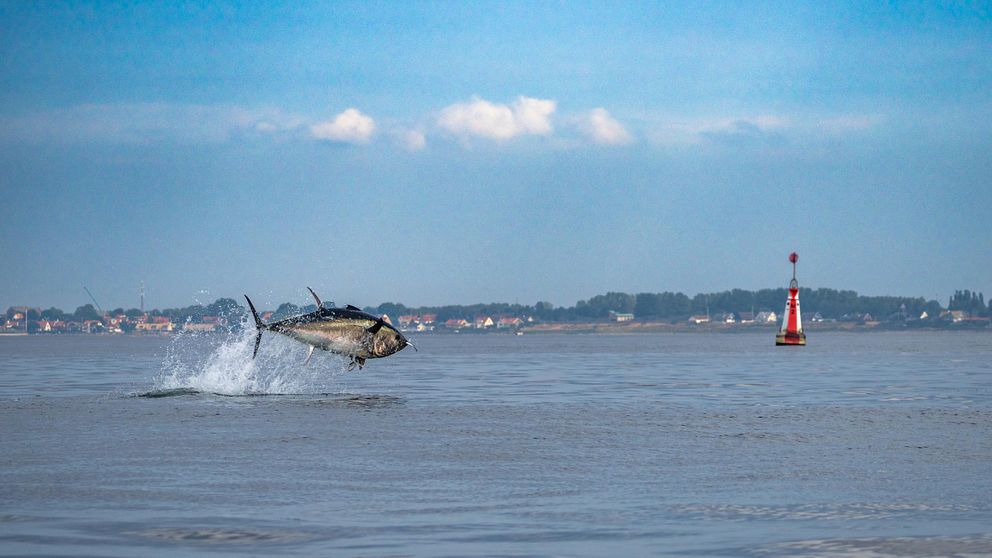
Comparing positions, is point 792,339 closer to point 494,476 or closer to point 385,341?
point 385,341

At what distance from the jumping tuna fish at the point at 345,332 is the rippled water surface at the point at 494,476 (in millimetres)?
1952

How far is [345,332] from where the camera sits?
37406 millimetres

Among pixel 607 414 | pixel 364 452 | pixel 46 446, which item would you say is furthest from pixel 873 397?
pixel 46 446

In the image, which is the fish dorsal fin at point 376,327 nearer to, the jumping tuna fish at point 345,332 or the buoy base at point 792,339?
the jumping tuna fish at point 345,332

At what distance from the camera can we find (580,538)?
51.1 feet

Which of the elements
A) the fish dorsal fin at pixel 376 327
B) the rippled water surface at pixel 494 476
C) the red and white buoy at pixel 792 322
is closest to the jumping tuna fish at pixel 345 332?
the fish dorsal fin at pixel 376 327

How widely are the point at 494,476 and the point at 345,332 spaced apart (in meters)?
16.1

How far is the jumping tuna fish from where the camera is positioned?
37.2 meters

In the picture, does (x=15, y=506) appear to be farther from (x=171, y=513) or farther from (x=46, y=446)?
(x=46, y=446)

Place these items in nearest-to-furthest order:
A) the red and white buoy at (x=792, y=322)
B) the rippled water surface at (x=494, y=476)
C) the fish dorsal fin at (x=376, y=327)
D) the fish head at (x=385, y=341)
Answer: the rippled water surface at (x=494, y=476)
the fish dorsal fin at (x=376, y=327)
the fish head at (x=385, y=341)
the red and white buoy at (x=792, y=322)

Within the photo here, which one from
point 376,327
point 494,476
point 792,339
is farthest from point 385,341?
point 792,339

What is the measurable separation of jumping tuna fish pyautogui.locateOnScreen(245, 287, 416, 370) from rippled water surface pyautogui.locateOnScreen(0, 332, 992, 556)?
6.41 ft

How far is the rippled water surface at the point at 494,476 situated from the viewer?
15.5 m

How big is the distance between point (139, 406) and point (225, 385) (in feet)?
41.2
